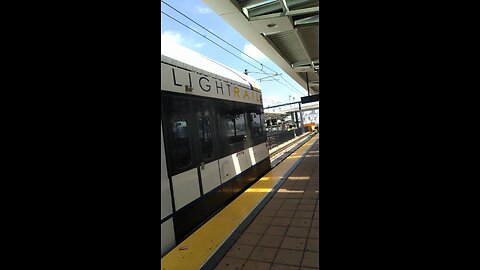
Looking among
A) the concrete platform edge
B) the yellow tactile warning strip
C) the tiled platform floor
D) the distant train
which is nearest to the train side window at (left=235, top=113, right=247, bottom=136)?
the distant train

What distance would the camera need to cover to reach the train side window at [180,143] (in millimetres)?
4211

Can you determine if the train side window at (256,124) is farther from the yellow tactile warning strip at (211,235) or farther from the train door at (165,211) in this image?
the train door at (165,211)

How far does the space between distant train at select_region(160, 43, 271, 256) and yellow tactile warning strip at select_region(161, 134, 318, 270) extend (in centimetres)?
15

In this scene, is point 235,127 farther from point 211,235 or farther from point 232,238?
point 232,238

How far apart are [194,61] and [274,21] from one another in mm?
2393

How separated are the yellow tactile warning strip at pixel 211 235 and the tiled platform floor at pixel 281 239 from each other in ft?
0.85

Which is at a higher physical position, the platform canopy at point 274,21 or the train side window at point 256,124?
the platform canopy at point 274,21

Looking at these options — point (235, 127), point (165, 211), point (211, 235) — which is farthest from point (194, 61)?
point (211, 235)

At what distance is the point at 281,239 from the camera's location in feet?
12.9

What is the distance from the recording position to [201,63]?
5.34m

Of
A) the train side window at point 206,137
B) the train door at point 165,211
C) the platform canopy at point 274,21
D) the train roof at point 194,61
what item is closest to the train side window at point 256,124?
the train roof at point 194,61
